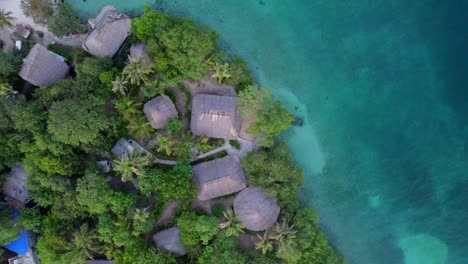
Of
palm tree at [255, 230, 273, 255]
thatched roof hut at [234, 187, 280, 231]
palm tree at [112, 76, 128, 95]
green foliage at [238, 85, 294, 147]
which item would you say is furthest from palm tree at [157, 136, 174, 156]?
palm tree at [255, 230, 273, 255]

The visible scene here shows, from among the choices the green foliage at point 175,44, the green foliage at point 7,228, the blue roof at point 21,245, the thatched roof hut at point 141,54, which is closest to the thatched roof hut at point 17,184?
the green foliage at point 7,228

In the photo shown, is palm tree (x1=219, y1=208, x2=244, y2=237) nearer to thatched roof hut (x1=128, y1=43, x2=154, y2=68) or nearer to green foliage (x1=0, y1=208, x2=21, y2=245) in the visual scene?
thatched roof hut (x1=128, y1=43, x2=154, y2=68)

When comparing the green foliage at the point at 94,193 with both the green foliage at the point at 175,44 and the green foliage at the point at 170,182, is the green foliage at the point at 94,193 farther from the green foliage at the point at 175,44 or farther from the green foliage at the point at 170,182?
the green foliage at the point at 175,44

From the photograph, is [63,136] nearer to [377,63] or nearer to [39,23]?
[39,23]

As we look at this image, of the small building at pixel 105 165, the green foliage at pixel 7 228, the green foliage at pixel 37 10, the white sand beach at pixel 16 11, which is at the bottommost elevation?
the green foliage at pixel 7 228

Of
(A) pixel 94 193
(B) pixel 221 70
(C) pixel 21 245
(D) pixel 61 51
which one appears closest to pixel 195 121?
(B) pixel 221 70

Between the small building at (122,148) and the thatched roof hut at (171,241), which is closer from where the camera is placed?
the thatched roof hut at (171,241)
